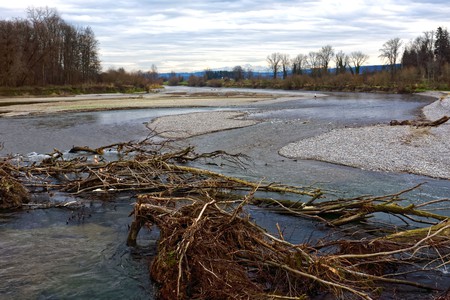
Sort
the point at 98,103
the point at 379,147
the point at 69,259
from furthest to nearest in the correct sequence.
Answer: the point at 98,103
the point at 379,147
the point at 69,259

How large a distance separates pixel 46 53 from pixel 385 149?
3674 inches

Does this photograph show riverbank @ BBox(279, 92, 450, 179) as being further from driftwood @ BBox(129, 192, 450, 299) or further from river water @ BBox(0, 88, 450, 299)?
driftwood @ BBox(129, 192, 450, 299)

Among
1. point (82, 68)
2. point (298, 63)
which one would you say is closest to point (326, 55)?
point (298, 63)

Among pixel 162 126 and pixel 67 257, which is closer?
pixel 67 257

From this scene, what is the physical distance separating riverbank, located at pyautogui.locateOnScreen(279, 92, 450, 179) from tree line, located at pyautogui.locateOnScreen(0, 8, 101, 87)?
7658cm

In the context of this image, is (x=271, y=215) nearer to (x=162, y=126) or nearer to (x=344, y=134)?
(x=344, y=134)

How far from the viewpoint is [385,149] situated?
74.1 feet

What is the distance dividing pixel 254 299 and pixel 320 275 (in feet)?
3.95

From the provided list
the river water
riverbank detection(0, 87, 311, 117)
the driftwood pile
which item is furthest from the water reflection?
riverbank detection(0, 87, 311, 117)

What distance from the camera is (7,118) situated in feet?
134

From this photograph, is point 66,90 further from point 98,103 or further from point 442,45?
point 442,45

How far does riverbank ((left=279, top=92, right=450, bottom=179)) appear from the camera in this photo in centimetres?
1884

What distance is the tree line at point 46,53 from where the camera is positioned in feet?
277

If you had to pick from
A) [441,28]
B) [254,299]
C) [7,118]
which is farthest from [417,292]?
[441,28]
